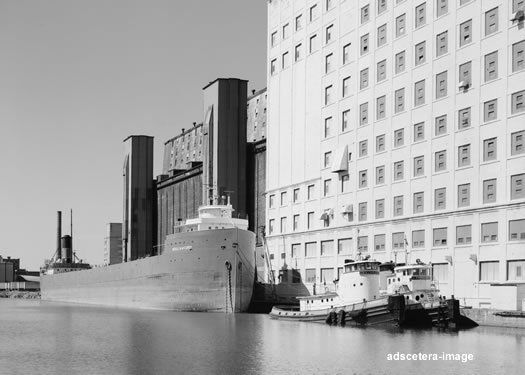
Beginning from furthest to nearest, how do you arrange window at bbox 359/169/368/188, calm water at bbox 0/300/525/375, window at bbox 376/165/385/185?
window at bbox 359/169/368/188 → window at bbox 376/165/385/185 → calm water at bbox 0/300/525/375

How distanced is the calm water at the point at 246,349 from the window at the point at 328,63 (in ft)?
101

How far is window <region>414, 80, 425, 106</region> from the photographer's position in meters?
76.7

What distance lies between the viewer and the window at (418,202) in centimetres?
7600

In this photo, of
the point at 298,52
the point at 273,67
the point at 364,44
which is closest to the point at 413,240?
the point at 364,44

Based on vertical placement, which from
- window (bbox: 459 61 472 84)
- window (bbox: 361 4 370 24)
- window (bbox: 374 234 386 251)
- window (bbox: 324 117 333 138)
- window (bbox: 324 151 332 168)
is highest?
window (bbox: 361 4 370 24)

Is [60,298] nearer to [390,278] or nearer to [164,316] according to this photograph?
[164,316]

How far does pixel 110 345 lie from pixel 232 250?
110 feet

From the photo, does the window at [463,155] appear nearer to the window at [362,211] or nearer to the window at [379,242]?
the window at [379,242]

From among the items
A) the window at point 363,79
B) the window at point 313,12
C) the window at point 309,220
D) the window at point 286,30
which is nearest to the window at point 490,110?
the window at point 363,79

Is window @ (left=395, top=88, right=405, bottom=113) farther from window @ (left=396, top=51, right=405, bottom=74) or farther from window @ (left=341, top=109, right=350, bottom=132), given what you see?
window @ (left=341, top=109, right=350, bottom=132)

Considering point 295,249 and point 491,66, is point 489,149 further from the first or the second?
Result: point 295,249

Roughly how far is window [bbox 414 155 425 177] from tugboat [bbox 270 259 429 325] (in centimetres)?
1251

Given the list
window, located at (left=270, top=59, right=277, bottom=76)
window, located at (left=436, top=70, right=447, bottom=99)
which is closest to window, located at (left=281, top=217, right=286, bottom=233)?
window, located at (left=270, top=59, right=277, bottom=76)

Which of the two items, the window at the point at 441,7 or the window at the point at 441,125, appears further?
the window at the point at 441,7
